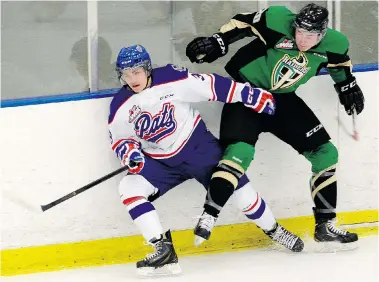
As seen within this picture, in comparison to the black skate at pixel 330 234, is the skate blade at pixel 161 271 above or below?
below

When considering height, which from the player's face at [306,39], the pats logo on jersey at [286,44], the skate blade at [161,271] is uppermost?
Answer: the player's face at [306,39]

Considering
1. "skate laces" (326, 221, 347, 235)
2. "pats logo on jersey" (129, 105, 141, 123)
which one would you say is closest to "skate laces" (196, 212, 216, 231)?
"pats logo on jersey" (129, 105, 141, 123)

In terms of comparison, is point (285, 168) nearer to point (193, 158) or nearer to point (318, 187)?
point (318, 187)

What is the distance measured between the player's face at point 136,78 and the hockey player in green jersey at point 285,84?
11.6 inches

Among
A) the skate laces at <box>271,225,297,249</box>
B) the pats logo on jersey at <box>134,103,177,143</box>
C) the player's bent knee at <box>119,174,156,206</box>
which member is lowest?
the skate laces at <box>271,225,297,249</box>

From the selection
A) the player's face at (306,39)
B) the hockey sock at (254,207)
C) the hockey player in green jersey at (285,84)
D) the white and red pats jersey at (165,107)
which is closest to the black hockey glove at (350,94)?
the hockey player in green jersey at (285,84)

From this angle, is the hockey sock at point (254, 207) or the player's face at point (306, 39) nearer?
the player's face at point (306, 39)

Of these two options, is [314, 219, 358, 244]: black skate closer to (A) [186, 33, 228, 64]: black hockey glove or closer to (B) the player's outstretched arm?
(B) the player's outstretched arm

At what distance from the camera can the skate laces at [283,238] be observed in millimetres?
4109

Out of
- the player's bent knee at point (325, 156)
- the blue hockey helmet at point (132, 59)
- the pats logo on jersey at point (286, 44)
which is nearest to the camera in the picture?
the blue hockey helmet at point (132, 59)

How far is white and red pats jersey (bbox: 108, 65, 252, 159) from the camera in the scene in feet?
12.7

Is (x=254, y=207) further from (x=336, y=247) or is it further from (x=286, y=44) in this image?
(x=286, y=44)

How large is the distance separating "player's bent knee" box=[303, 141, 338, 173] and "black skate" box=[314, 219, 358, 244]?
0.23 m

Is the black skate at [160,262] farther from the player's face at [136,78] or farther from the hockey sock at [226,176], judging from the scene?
the player's face at [136,78]
